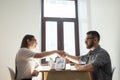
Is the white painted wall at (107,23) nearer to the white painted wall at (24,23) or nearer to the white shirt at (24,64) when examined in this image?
the white painted wall at (24,23)

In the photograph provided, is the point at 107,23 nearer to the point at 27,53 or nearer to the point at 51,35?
the point at 51,35

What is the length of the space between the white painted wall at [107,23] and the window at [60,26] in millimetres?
534

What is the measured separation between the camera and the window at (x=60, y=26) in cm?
423

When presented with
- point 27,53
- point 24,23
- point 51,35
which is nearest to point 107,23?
point 51,35

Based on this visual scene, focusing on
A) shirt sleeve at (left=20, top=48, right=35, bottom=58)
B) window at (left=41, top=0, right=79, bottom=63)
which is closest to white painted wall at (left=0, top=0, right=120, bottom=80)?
window at (left=41, top=0, right=79, bottom=63)

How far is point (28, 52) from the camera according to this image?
99.7 inches

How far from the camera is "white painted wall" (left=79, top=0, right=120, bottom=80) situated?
305cm

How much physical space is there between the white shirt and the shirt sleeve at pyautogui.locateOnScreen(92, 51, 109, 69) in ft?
2.63

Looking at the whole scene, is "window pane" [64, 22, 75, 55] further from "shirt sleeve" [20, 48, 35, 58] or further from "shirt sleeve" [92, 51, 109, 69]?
"shirt sleeve" [92, 51, 109, 69]

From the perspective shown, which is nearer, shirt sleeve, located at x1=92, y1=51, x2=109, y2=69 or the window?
shirt sleeve, located at x1=92, y1=51, x2=109, y2=69

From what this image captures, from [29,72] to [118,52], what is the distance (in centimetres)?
139

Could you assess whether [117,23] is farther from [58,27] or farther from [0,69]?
[0,69]

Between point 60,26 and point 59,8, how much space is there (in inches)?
16.4

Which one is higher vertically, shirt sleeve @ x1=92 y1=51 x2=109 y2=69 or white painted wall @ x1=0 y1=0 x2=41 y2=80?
white painted wall @ x1=0 y1=0 x2=41 y2=80
